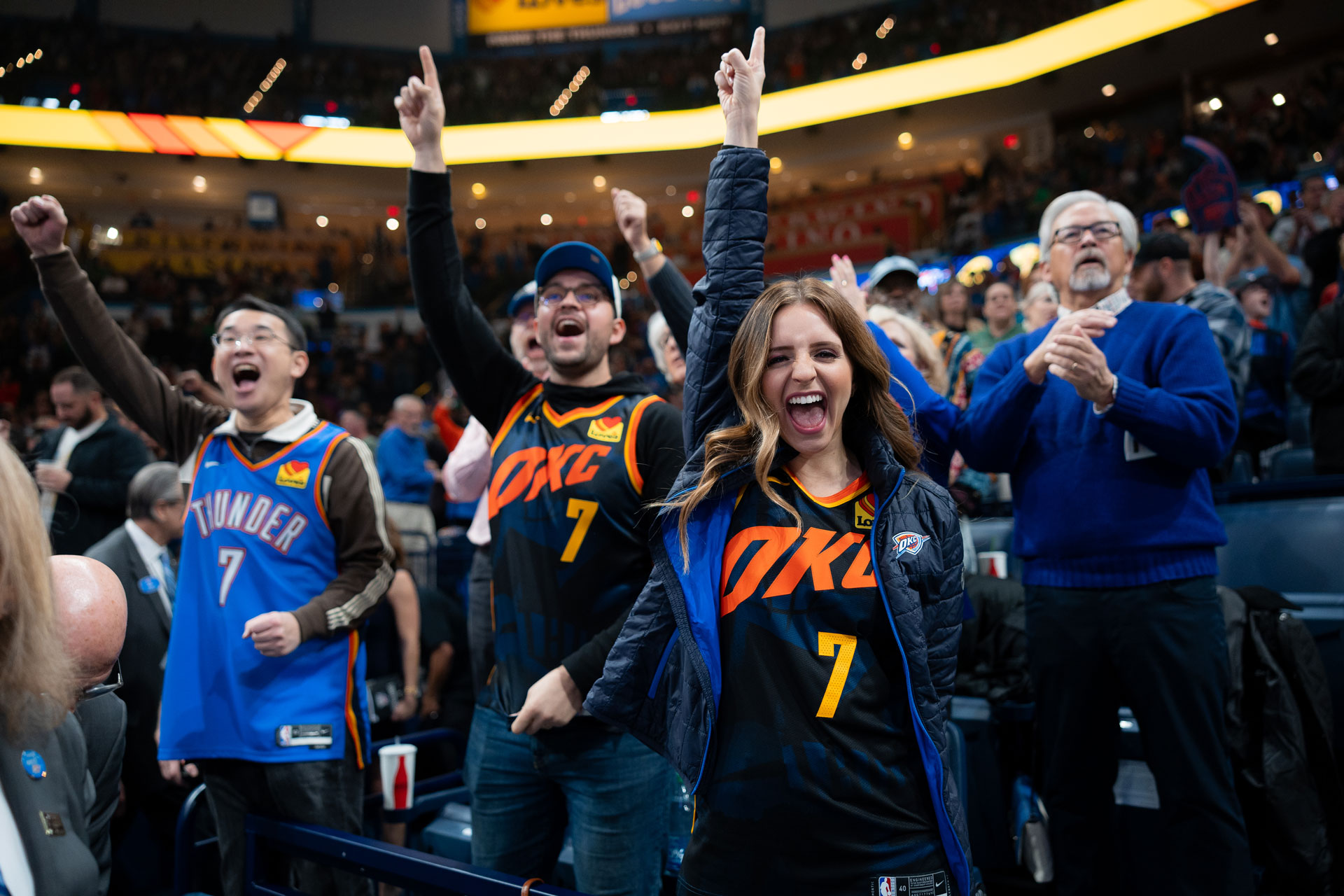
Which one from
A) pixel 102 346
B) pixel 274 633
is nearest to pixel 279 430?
pixel 102 346

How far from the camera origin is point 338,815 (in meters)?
2.21

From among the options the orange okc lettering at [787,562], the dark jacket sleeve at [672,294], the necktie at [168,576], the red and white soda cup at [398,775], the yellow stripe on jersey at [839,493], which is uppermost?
the dark jacket sleeve at [672,294]

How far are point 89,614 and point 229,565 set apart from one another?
3.57ft

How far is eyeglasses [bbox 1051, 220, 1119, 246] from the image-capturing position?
2359 millimetres

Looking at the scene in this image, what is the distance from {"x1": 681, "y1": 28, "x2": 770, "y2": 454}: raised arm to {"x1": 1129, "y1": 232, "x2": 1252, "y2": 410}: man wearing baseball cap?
2453 mm

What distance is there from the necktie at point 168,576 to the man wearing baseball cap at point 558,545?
2.22 metres

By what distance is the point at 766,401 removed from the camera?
5.14 feet

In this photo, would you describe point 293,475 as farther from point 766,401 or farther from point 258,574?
point 766,401

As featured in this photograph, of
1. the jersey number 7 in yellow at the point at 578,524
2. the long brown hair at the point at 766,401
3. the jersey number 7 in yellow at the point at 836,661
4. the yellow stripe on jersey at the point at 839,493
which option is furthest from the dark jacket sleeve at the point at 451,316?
the jersey number 7 in yellow at the point at 836,661

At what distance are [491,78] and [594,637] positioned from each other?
71.9 ft

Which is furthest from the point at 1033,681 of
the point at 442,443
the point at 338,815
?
the point at 442,443

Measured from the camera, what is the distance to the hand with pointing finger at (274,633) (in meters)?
2.06

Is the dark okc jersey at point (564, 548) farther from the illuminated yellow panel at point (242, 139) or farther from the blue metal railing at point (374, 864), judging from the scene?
the illuminated yellow panel at point (242, 139)

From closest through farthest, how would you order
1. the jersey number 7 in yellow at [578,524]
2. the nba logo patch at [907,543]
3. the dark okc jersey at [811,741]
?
the dark okc jersey at [811,741]
the nba logo patch at [907,543]
the jersey number 7 in yellow at [578,524]
